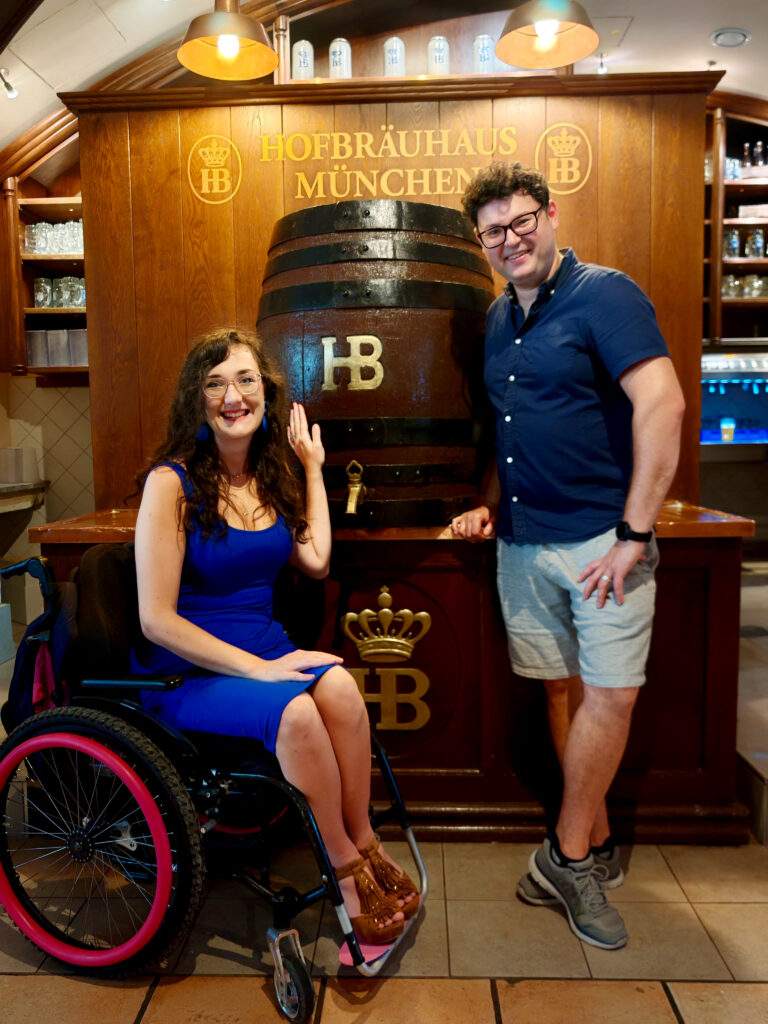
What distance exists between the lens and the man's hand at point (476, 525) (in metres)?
1.93

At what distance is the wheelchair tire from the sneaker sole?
2.73ft

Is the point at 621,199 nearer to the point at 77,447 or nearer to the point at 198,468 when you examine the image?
the point at 198,468

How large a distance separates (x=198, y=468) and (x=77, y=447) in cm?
427

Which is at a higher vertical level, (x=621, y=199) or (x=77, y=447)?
(x=621, y=199)

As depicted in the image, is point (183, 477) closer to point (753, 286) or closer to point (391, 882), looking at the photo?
point (391, 882)

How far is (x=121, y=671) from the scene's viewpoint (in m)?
1.61

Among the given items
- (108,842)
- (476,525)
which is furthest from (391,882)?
(476,525)

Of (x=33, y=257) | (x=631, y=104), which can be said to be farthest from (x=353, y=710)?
(x=33, y=257)

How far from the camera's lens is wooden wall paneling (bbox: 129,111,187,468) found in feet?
8.80

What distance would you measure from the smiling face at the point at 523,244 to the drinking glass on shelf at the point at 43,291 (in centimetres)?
410

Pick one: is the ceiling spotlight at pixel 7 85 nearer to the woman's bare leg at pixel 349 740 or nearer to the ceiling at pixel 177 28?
the ceiling at pixel 177 28

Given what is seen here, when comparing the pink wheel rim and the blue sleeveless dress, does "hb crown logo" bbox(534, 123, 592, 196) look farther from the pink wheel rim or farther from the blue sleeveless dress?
the pink wheel rim

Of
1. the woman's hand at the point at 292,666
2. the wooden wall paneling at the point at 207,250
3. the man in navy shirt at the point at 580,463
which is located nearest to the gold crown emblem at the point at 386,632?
the man in navy shirt at the point at 580,463

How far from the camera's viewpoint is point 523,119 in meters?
2.66
